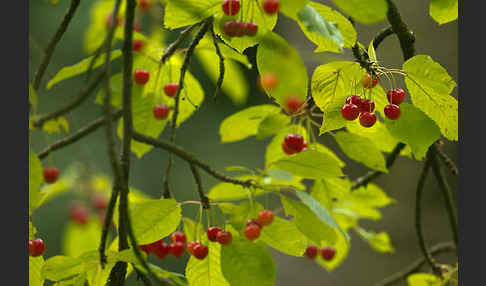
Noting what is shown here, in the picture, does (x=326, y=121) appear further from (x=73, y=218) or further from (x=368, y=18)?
(x=73, y=218)

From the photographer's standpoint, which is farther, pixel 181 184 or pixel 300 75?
pixel 181 184

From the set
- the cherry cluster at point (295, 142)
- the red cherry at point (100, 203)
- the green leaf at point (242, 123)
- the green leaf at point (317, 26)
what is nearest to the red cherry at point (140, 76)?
the green leaf at point (242, 123)

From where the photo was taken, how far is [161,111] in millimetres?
946

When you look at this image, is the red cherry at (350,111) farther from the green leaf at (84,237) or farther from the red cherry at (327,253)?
the green leaf at (84,237)

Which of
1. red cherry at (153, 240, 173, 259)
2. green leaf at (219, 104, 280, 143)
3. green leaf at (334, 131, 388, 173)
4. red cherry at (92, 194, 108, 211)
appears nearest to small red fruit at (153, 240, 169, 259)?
red cherry at (153, 240, 173, 259)

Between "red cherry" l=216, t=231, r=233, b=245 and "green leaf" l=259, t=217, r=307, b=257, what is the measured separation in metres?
0.07

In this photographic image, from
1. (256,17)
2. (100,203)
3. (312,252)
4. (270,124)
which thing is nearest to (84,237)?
(100,203)

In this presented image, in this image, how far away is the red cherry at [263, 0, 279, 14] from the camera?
0.60m

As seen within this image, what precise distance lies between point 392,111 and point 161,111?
0.39m

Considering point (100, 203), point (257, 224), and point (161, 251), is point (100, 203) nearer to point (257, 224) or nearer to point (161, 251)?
point (161, 251)

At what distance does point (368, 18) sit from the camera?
1.60ft

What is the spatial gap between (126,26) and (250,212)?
0.99 feet

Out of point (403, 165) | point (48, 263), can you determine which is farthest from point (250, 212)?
point (403, 165)

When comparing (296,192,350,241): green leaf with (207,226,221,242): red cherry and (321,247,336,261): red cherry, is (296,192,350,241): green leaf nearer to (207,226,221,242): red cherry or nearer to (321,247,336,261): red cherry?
(207,226,221,242): red cherry
